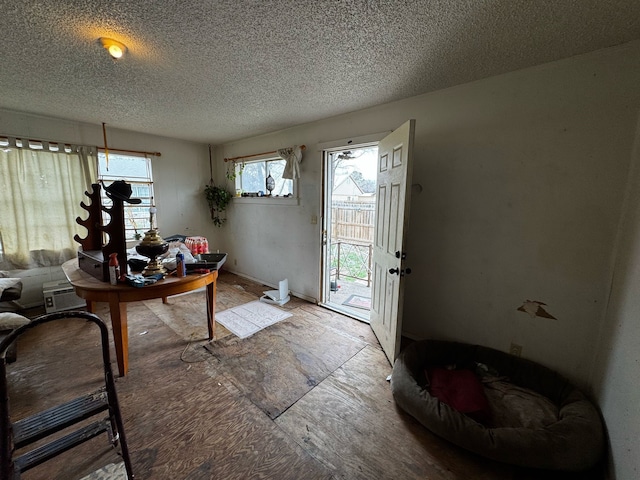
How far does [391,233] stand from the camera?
2188mm

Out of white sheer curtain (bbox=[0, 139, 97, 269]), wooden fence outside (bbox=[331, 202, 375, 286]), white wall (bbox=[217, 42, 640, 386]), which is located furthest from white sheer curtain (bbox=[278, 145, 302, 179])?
white sheer curtain (bbox=[0, 139, 97, 269])

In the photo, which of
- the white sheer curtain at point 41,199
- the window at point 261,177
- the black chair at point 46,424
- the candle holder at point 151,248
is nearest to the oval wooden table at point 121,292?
the candle holder at point 151,248

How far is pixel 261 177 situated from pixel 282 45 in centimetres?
254

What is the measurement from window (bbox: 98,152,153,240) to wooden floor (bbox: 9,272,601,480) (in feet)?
5.48

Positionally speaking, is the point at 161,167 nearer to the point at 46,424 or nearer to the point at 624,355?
the point at 46,424

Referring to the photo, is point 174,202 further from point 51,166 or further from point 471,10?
point 471,10

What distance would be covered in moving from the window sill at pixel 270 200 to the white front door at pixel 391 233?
1.32m

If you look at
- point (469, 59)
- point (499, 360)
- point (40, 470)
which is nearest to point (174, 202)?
point (40, 470)

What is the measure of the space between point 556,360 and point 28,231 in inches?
212

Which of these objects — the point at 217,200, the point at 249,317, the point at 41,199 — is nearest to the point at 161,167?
the point at 217,200

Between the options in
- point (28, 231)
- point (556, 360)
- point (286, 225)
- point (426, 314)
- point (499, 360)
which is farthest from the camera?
point (286, 225)

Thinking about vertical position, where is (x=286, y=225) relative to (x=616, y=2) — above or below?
below

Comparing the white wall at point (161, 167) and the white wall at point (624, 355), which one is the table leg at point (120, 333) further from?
the white wall at point (624, 355)

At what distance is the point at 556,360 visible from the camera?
1.81 metres
